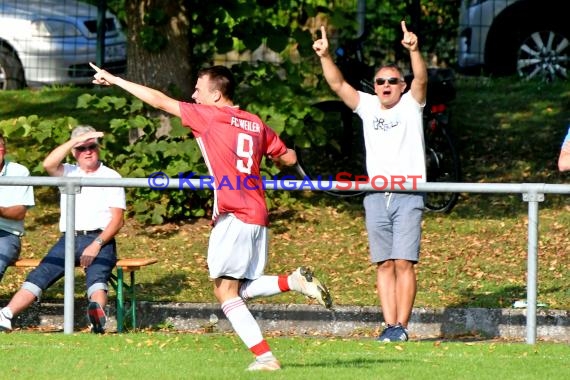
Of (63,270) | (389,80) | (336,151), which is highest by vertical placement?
(389,80)

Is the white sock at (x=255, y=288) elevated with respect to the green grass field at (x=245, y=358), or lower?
elevated

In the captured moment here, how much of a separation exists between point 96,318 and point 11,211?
1.32 meters

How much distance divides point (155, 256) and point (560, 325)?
13.2 ft

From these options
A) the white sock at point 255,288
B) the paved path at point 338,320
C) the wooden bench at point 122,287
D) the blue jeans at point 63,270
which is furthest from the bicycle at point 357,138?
the white sock at point 255,288

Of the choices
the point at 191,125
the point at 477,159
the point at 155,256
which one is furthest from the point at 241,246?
the point at 477,159

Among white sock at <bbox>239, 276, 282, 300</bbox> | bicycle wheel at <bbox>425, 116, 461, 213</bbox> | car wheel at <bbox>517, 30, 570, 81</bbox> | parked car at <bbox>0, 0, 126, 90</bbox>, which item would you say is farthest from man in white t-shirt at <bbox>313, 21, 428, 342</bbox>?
parked car at <bbox>0, 0, 126, 90</bbox>

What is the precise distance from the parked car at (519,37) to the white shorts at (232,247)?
11461 mm

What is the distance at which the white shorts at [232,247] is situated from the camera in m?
8.80

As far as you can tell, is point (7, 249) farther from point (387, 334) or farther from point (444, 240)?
point (444, 240)

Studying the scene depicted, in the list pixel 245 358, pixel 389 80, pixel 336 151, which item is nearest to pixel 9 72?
pixel 336 151

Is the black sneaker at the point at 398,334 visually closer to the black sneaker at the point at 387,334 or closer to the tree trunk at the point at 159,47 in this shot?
the black sneaker at the point at 387,334

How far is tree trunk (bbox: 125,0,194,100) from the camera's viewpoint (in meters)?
15.0

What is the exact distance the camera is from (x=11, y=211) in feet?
37.4

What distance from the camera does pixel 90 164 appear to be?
11.3 meters
